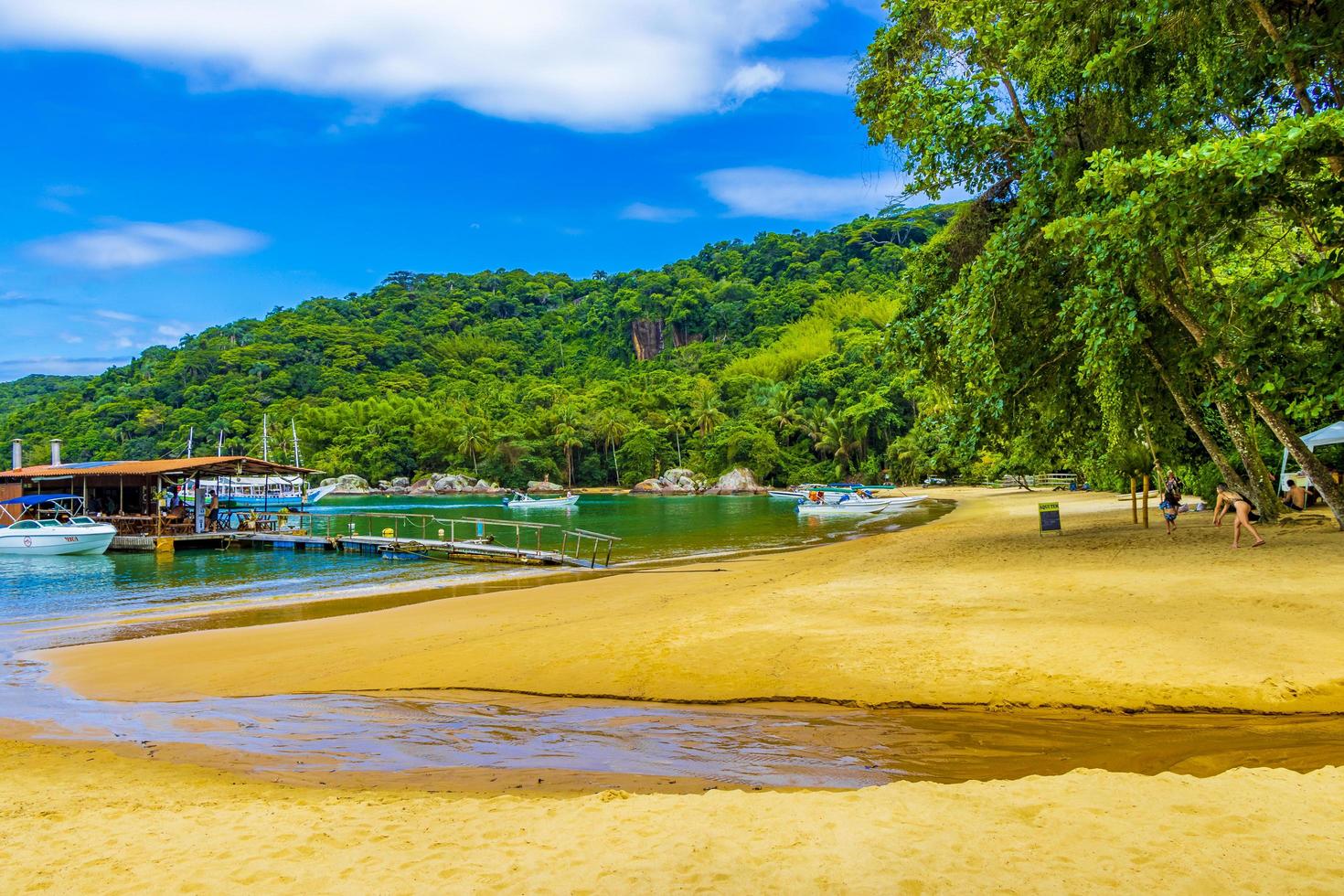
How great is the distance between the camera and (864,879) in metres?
3.88

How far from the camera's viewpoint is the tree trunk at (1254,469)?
1531 cm

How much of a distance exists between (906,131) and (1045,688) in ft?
42.4

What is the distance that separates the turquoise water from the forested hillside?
42.4 metres

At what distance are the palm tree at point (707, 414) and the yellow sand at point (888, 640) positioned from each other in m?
86.1

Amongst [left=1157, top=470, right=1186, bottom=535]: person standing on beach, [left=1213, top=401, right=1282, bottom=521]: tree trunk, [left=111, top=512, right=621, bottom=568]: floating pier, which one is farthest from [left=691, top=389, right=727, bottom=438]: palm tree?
[left=1213, top=401, right=1282, bottom=521]: tree trunk

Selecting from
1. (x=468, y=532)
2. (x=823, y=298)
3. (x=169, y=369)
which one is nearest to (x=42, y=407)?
(x=169, y=369)

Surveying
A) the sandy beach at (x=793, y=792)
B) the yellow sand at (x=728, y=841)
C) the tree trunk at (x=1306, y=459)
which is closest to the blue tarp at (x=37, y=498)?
the sandy beach at (x=793, y=792)

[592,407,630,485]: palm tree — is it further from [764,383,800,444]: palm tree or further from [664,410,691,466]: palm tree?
[764,383,800,444]: palm tree

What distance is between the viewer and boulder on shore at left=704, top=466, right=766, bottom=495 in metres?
87.8

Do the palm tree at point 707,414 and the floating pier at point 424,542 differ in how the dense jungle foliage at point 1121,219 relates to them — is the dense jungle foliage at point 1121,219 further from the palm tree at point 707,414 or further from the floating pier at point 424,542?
the palm tree at point 707,414

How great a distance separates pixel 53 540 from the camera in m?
32.9

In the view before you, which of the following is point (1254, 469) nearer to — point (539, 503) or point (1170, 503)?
point (1170, 503)

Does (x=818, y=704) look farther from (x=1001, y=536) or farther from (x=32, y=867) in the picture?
(x=1001, y=536)

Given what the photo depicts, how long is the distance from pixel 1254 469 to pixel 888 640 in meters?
12.3
